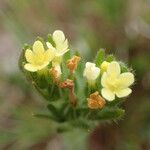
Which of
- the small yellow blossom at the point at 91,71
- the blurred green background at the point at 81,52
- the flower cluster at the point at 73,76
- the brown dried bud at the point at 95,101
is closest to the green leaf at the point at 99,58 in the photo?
the flower cluster at the point at 73,76

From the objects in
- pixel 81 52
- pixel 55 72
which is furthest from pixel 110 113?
pixel 81 52

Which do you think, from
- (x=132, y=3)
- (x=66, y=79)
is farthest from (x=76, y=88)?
(x=132, y=3)

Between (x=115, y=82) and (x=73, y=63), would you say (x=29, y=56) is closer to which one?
(x=73, y=63)

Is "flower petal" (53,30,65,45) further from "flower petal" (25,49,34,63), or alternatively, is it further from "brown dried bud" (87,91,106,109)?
"brown dried bud" (87,91,106,109)

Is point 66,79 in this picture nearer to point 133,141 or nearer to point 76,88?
point 76,88

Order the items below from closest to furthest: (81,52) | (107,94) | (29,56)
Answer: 1. (107,94)
2. (29,56)
3. (81,52)

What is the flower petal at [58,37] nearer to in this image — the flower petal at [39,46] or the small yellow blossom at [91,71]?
the flower petal at [39,46]

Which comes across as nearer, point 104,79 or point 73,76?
point 104,79

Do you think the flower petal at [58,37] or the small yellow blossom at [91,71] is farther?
the flower petal at [58,37]
